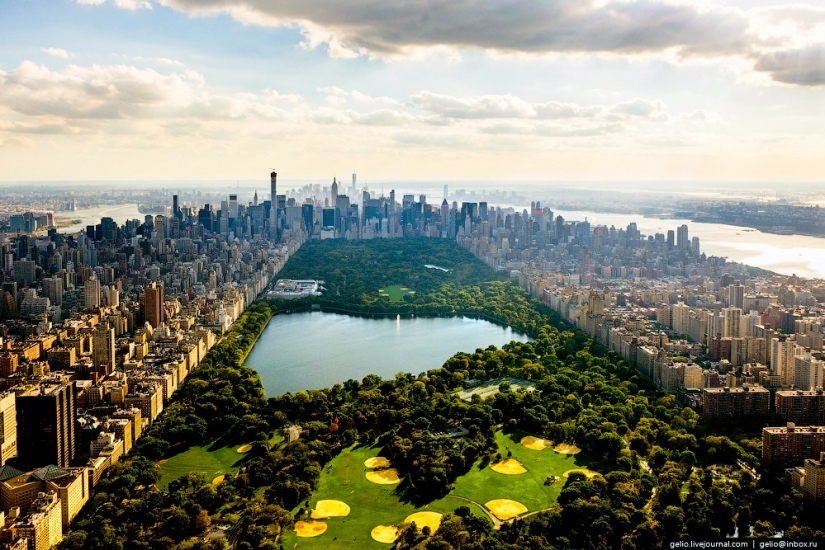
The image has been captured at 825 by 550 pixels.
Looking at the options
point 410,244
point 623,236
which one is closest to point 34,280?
point 410,244

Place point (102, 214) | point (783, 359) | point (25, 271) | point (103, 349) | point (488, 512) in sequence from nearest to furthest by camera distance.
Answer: point (488, 512) < point (783, 359) < point (103, 349) < point (25, 271) < point (102, 214)

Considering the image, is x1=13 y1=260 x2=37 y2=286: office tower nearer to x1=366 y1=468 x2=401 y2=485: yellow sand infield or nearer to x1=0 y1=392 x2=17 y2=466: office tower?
x1=0 y1=392 x2=17 y2=466: office tower

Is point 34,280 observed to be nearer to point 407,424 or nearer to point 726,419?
point 407,424

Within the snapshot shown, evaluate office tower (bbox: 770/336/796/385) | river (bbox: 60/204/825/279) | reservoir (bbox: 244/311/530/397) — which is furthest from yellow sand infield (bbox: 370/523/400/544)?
river (bbox: 60/204/825/279)

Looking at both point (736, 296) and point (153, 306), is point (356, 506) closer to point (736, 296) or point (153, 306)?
point (153, 306)

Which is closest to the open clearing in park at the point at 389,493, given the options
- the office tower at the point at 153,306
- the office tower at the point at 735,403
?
the office tower at the point at 735,403

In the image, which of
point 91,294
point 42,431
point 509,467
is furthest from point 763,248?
point 42,431
